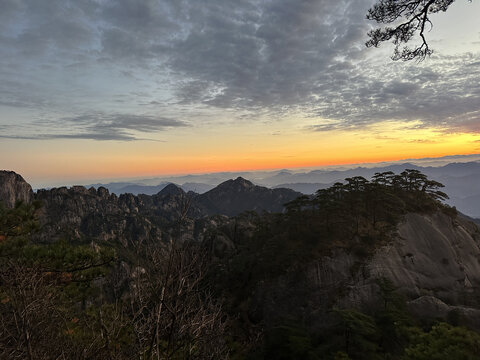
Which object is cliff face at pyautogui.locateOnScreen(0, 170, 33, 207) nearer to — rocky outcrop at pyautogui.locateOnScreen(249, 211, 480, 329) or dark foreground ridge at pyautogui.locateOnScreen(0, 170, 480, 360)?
dark foreground ridge at pyautogui.locateOnScreen(0, 170, 480, 360)

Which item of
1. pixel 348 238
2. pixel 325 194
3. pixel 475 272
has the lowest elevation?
pixel 475 272

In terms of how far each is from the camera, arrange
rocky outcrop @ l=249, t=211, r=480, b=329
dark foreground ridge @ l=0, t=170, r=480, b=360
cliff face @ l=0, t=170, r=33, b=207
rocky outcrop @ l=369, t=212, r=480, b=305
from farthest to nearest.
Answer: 1. cliff face @ l=0, t=170, r=33, b=207
2. rocky outcrop @ l=369, t=212, r=480, b=305
3. rocky outcrop @ l=249, t=211, r=480, b=329
4. dark foreground ridge @ l=0, t=170, r=480, b=360

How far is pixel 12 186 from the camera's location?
175375 mm

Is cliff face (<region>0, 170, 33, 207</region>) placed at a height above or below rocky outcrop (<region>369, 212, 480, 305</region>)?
above

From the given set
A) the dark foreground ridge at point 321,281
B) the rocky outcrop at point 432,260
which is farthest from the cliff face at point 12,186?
the rocky outcrop at point 432,260

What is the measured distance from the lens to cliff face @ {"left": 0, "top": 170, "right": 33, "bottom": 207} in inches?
6703

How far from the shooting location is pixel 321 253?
34469 mm

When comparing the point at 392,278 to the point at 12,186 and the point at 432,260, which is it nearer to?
the point at 432,260

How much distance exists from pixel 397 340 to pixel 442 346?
351 inches

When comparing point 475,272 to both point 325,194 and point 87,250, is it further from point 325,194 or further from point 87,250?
point 87,250

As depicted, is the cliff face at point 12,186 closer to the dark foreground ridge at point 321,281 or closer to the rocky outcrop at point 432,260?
the dark foreground ridge at point 321,281

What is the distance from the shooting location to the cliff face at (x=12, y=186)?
Answer: 17025 centimetres

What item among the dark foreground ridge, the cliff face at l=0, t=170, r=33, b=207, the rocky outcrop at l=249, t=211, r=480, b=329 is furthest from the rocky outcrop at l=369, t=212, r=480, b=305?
the cliff face at l=0, t=170, r=33, b=207

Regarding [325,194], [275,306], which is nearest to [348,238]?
[325,194]
